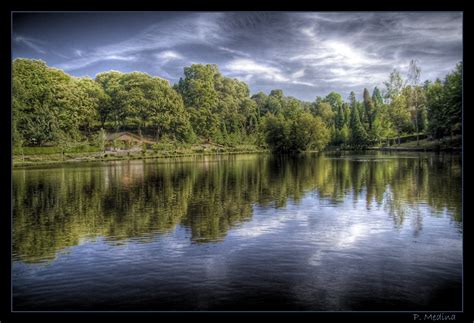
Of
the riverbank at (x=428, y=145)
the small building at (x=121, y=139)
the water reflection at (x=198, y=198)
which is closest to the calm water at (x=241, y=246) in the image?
the water reflection at (x=198, y=198)

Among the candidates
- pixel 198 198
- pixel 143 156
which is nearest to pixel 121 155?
pixel 143 156

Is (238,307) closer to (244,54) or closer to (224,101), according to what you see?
(244,54)

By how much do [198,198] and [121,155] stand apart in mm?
10540

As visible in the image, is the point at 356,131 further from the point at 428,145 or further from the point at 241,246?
the point at 241,246

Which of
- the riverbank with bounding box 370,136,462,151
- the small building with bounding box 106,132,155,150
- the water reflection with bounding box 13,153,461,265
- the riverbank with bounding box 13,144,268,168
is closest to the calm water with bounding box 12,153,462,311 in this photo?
the water reflection with bounding box 13,153,461,265

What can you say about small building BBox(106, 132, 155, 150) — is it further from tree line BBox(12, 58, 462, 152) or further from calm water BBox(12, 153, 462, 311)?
calm water BBox(12, 153, 462, 311)

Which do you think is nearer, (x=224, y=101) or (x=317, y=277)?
(x=317, y=277)

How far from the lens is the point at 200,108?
12.6m

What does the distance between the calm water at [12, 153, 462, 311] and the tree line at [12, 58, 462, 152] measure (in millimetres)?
1978

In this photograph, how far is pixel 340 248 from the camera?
306 inches

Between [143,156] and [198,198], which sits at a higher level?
[143,156]

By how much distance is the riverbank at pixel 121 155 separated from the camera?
14661mm
